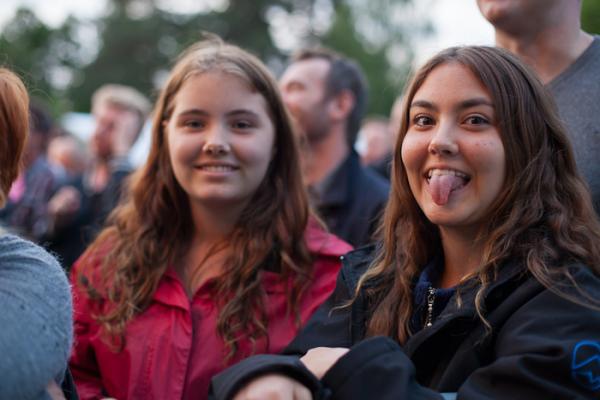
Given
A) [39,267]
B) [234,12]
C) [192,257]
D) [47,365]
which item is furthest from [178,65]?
[234,12]

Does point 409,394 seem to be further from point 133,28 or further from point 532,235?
point 133,28

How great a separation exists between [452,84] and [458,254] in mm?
525

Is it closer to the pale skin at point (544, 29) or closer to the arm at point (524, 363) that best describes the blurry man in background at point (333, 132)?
the pale skin at point (544, 29)

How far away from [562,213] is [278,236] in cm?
131

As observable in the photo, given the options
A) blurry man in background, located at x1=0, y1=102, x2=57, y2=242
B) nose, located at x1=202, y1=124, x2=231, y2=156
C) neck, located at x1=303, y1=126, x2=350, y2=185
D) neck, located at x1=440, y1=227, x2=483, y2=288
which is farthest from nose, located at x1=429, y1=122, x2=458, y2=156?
blurry man in background, located at x1=0, y1=102, x2=57, y2=242

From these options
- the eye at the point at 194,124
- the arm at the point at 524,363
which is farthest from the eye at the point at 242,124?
the arm at the point at 524,363

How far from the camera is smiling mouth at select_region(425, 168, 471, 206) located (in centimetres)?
220

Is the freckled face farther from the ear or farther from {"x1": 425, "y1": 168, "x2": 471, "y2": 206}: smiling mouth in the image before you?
the ear

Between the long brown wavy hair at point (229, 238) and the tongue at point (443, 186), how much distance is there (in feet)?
2.89

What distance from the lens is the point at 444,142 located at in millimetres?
2182

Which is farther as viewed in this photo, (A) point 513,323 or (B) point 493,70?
(B) point 493,70

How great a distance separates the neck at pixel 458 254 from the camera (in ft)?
7.47

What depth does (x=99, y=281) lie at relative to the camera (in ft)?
10.3

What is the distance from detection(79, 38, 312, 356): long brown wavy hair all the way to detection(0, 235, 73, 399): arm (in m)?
0.93
